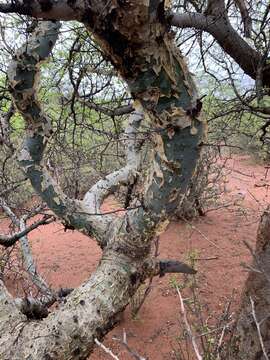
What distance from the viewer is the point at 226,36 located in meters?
3.98

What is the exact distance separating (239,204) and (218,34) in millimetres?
6269

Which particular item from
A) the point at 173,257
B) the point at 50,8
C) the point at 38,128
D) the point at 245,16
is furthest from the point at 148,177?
the point at 173,257

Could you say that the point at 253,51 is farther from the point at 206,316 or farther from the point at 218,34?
the point at 206,316

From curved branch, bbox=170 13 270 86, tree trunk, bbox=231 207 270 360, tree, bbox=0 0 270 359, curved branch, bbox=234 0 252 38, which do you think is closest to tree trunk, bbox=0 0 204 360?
tree, bbox=0 0 270 359

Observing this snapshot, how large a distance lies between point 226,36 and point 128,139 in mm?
2101

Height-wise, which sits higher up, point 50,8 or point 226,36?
point 226,36

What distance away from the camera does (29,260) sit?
16.0 ft

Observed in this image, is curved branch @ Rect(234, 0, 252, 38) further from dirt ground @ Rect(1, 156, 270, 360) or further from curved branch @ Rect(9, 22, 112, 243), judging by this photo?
curved branch @ Rect(9, 22, 112, 243)

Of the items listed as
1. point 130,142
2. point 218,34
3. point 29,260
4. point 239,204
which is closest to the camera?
point 218,34

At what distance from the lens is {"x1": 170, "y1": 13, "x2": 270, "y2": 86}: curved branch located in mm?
3689

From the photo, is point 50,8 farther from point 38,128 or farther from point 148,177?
point 38,128

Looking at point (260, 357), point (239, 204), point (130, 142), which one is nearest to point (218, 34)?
point (130, 142)

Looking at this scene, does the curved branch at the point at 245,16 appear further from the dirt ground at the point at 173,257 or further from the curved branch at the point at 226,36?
the dirt ground at the point at 173,257

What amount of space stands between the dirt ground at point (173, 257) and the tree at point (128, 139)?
0.83 m
